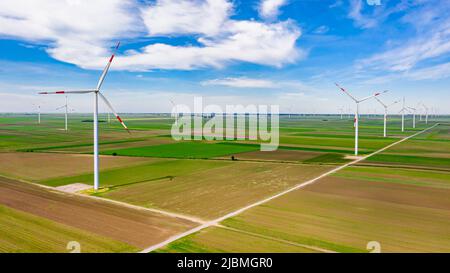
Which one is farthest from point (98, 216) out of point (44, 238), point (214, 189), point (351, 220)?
point (351, 220)

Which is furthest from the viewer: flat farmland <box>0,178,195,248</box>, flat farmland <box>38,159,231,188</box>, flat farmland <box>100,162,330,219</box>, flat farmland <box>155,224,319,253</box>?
flat farmland <box>38,159,231,188</box>

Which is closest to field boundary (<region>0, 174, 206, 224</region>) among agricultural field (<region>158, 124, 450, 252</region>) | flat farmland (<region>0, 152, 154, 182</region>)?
agricultural field (<region>158, 124, 450, 252</region>)

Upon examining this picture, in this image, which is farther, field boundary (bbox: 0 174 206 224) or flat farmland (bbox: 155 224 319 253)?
field boundary (bbox: 0 174 206 224)

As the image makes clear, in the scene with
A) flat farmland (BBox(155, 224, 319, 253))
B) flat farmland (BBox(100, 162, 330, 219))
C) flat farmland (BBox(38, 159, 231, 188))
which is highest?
flat farmland (BBox(38, 159, 231, 188))

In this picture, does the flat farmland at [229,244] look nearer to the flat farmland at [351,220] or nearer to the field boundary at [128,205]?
the flat farmland at [351,220]

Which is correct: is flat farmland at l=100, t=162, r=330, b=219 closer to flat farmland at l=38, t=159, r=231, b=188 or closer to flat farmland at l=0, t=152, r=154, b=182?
flat farmland at l=38, t=159, r=231, b=188
